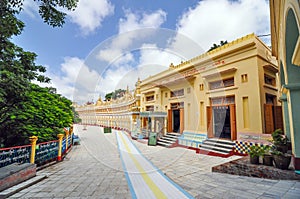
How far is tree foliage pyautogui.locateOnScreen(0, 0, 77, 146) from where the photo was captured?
123 inches

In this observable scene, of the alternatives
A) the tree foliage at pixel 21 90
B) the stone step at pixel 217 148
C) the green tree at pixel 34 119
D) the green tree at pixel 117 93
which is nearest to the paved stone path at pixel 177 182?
the green tree at pixel 34 119

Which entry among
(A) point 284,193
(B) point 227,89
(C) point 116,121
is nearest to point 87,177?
(A) point 284,193

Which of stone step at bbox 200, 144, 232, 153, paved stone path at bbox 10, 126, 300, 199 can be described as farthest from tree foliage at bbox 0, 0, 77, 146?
stone step at bbox 200, 144, 232, 153

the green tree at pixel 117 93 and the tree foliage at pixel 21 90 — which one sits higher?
the green tree at pixel 117 93

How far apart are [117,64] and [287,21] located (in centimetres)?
625

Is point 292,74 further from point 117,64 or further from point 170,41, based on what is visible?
point 117,64

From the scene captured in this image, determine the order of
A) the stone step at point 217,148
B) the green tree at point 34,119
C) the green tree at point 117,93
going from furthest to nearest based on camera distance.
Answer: the green tree at point 117,93 → the stone step at point 217,148 → the green tree at point 34,119

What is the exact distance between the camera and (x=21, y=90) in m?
3.94

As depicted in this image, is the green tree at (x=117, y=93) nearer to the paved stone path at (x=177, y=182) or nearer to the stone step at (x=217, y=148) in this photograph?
the stone step at (x=217, y=148)

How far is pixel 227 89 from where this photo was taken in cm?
702

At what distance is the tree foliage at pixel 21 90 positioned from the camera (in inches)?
123

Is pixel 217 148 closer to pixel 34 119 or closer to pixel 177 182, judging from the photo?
pixel 177 182

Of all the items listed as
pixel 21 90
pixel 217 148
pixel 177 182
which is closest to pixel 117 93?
pixel 217 148

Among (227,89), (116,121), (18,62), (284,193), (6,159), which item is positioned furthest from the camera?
(116,121)
